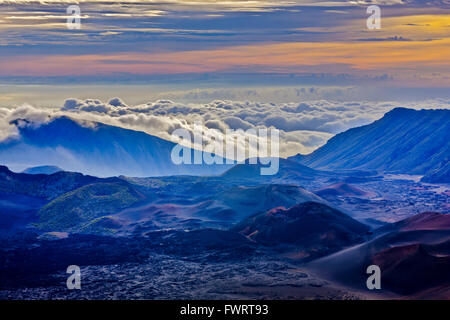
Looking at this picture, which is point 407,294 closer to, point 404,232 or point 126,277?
point 404,232

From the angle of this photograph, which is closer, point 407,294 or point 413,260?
point 407,294

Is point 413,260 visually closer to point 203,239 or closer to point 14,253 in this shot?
point 203,239

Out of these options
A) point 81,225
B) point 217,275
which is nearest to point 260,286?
point 217,275

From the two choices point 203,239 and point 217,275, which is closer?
point 217,275
